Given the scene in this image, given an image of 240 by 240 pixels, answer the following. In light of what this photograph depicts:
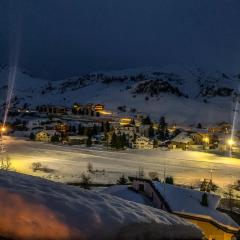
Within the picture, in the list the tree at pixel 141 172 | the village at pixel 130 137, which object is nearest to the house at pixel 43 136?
the village at pixel 130 137

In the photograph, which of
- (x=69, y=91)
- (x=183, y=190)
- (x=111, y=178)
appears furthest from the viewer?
(x=69, y=91)

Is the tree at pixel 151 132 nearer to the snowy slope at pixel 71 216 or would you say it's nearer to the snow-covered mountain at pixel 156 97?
the snow-covered mountain at pixel 156 97

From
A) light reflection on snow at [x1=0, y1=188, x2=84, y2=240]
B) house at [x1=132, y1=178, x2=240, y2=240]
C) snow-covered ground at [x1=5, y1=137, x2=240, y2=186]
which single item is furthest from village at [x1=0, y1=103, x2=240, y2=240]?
light reflection on snow at [x1=0, y1=188, x2=84, y2=240]

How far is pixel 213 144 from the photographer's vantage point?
7094 centimetres

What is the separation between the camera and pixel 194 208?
15.7 m

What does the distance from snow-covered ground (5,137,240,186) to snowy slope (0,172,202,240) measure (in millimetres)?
29736

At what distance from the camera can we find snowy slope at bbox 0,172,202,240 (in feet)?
7.35

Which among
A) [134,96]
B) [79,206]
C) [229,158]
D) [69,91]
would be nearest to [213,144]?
[229,158]

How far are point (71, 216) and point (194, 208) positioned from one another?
1397 centimetres

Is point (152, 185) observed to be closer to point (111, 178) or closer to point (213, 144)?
point (111, 178)

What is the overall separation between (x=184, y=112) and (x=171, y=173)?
92593 millimetres

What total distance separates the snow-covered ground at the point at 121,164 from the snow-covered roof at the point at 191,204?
54.1 ft

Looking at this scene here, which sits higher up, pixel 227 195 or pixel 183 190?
pixel 183 190

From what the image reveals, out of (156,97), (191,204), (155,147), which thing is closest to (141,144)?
(155,147)
